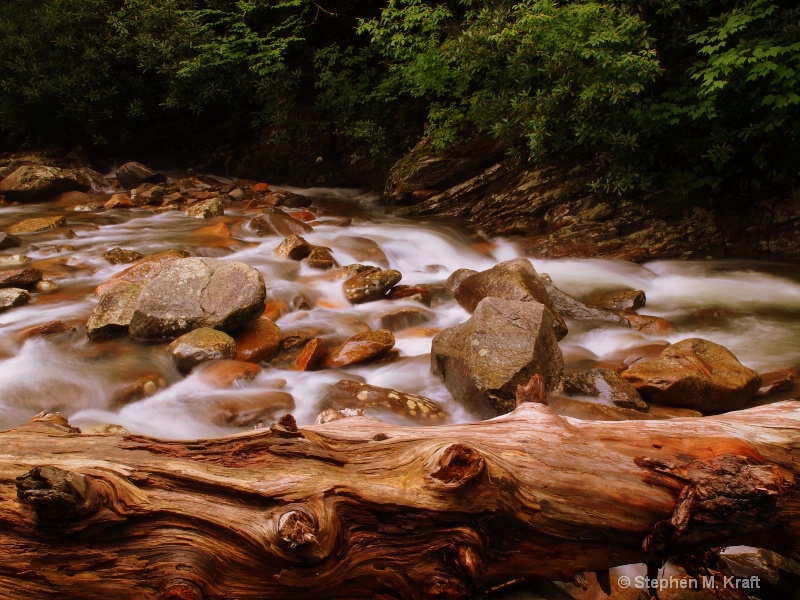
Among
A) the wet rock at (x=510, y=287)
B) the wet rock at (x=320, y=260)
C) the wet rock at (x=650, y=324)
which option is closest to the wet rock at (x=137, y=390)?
the wet rock at (x=320, y=260)

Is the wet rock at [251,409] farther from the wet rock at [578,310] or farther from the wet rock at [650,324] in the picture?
the wet rock at [650,324]

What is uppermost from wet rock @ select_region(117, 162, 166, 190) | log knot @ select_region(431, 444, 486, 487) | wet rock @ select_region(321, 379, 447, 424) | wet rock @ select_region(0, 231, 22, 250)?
wet rock @ select_region(117, 162, 166, 190)

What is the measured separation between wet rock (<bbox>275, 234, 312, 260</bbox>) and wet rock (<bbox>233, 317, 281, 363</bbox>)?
2308 millimetres

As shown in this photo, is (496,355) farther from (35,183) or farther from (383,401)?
(35,183)

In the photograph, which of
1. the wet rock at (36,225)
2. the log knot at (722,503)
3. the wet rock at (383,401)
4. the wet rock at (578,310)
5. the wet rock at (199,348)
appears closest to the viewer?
the log knot at (722,503)

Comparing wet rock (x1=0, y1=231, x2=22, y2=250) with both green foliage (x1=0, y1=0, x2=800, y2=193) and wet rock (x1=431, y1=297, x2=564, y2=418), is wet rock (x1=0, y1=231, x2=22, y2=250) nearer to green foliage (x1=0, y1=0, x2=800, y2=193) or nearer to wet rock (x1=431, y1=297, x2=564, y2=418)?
green foliage (x1=0, y1=0, x2=800, y2=193)

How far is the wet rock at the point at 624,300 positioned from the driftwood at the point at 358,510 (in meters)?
4.73

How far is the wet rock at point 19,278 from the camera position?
6.37m

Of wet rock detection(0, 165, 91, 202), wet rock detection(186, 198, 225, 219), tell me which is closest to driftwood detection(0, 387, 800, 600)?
wet rock detection(186, 198, 225, 219)

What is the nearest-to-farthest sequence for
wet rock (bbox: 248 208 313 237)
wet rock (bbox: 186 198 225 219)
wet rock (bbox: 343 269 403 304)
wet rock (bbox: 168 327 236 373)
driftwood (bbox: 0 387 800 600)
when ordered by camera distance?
driftwood (bbox: 0 387 800 600)
wet rock (bbox: 168 327 236 373)
wet rock (bbox: 343 269 403 304)
wet rock (bbox: 248 208 313 237)
wet rock (bbox: 186 198 225 219)

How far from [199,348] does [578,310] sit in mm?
4360

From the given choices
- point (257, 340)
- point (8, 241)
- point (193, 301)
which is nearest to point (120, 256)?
point (8, 241)

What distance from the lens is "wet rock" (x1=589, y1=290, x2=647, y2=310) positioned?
23.1ft

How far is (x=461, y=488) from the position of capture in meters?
2.07
